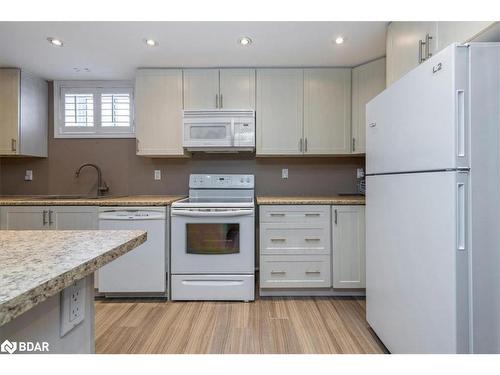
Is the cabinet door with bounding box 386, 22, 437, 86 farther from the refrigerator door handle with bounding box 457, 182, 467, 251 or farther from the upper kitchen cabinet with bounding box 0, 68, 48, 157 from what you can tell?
the upper kitchen cabinet with bounding box 0, 68, 48, 157

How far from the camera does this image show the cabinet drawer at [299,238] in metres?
2.42

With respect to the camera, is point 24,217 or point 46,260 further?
point 24,217

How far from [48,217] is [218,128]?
171cm

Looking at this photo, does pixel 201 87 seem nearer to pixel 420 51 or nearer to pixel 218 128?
pixel 218 128

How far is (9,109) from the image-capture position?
105 inches

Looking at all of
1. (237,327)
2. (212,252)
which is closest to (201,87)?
(212,252)

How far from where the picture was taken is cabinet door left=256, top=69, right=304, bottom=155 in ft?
8.94

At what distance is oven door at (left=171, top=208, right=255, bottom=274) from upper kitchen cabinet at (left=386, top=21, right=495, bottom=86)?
155 centimetres

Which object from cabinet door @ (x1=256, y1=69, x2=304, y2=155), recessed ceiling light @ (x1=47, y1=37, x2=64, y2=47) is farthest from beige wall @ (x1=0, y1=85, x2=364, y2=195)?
recessed ceiling light @ (x1=47, y1=37, x2=64, y2=47)
